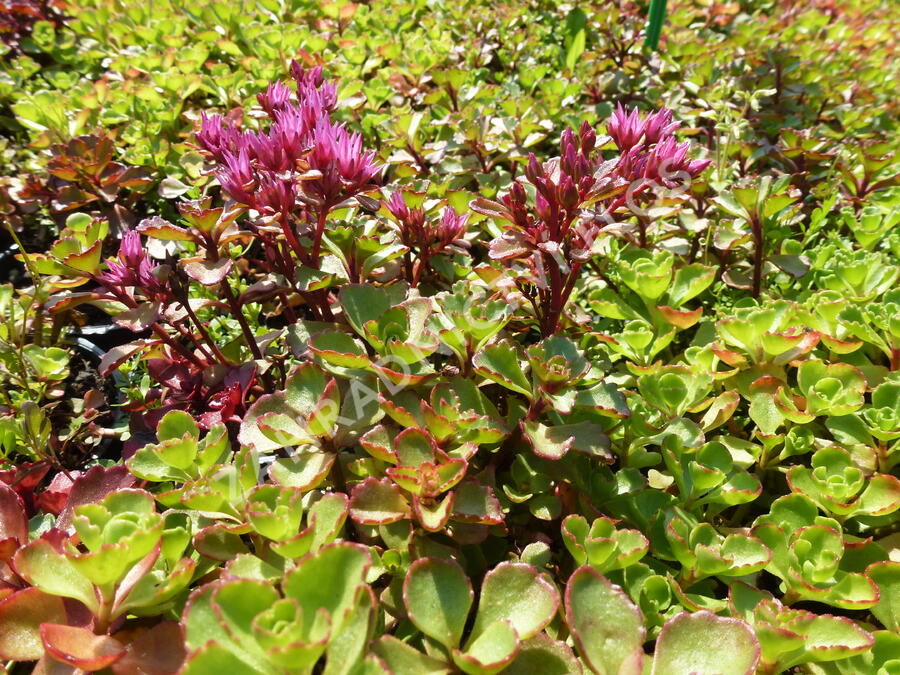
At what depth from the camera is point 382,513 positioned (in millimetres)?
→ 1169

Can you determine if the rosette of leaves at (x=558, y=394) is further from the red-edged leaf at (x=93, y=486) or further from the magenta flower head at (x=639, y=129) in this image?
the red-edged leaf at (x=93, y=486)

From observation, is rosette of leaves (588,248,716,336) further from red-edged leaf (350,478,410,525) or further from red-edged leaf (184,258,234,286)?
red-edged leaf (184,258,234,286)

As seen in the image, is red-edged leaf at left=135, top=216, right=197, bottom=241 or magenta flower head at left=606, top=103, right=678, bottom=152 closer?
red-edged leaf at left=135, top=216, right=197, bottom=241

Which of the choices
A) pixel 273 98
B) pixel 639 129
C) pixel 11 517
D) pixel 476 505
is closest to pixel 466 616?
pixel 476 505

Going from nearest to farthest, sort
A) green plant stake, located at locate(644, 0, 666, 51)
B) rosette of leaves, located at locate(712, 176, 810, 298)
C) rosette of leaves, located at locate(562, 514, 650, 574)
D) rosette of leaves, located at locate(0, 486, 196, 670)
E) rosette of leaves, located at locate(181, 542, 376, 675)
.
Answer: rosette of leaves, located at locate(181, 542, 376, 675) → rosette of leaves, located at locate(0, 486, 196, 670) → rosette of leaves, located at locate(562, 514, 650, 574) → rosette of leaves, located at locate(712, 176, 810, 298) → green plant stake, located at locate(644, 0, 666, 51)

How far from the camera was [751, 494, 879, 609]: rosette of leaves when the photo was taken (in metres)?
1.14

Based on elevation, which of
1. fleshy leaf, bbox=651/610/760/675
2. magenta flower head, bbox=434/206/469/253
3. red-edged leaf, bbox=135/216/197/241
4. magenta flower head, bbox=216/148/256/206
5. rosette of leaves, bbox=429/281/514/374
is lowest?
fleshy leaf, bbox=651/610/760/675

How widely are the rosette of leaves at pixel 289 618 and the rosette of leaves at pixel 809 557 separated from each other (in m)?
Answer: 0.75

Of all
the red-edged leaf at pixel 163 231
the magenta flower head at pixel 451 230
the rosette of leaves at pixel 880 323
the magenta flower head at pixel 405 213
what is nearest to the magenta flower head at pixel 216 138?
the red-edged leaf at pixel 163 231

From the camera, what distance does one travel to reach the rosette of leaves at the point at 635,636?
1002mm

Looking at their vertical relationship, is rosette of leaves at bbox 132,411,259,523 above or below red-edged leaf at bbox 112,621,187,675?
above

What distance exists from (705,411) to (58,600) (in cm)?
137

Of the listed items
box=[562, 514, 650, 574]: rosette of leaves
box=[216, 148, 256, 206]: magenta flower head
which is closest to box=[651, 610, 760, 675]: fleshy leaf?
box=[562, 514, 650, 574]: rosette of leaves

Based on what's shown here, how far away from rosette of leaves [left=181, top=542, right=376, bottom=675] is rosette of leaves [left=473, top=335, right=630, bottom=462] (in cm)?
45
